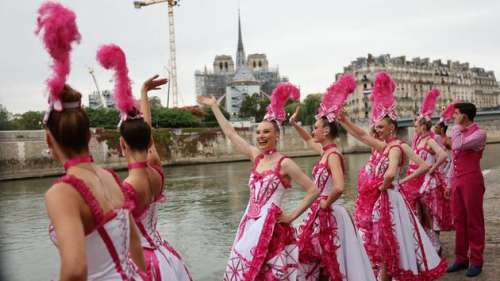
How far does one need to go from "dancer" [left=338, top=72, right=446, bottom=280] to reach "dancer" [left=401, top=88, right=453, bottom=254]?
1.84 m

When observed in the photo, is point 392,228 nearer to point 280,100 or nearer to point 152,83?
point 280,100

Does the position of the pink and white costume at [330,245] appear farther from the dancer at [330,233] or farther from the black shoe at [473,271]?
the black shoe at [473,271]

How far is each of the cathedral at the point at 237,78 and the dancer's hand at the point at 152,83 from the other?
4722 inches

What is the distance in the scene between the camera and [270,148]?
5668 mm

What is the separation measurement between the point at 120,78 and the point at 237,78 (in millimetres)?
135680

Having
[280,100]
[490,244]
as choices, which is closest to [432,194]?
[490,244]

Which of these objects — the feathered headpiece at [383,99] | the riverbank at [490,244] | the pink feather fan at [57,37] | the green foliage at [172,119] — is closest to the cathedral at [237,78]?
the green foliage at [172,119]

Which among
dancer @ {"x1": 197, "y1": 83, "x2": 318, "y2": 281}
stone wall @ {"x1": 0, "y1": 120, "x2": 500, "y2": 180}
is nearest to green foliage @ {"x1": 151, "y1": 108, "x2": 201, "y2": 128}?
stone wall @ {"x1": 0, "y1": 120, "x2": 500, "y2": 180}

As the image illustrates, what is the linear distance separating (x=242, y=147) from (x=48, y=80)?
3.61 metres

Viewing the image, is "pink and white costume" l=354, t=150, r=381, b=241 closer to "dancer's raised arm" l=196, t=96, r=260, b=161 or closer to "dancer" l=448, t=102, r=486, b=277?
"dancer" l=448, t=102, r=486, b=277

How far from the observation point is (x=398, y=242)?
6602mm

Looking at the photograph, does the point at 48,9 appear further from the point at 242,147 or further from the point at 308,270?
the point at 308,270

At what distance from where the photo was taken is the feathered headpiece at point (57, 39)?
2613 mm

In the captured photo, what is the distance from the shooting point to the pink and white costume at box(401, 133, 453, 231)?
8921 millimetres
